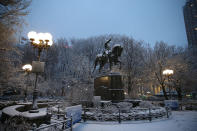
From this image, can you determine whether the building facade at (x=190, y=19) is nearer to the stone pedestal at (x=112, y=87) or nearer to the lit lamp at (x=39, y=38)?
the stone pedestal at (x=112, y=87)

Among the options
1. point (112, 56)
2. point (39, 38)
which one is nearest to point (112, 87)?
point (112, 56)

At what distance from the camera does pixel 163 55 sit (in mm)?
26094

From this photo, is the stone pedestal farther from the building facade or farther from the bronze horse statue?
the building facade

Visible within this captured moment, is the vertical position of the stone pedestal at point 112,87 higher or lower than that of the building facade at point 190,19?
lower

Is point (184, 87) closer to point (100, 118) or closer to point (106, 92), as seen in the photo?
point (106, 92)

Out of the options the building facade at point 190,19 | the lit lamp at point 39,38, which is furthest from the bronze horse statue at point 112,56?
the building facade at point 190,19

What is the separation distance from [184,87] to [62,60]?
109 feet

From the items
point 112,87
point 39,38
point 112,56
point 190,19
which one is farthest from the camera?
point 190,19

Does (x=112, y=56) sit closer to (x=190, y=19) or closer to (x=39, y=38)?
(x=39, y=38)

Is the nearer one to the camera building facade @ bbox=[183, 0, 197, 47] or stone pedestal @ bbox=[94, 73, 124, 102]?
stone pedestal @ bbox=[94, 73, 124, 102]

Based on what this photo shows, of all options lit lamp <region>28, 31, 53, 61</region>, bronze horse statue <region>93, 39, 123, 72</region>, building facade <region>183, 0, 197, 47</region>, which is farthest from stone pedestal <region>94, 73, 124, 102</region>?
building facade <region>183, 0, 197, 47</region>

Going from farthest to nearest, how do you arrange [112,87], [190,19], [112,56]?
[190,19] < [112,56] < [112,87]

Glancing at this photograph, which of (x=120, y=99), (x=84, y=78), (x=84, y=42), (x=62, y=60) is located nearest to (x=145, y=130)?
(x=120, y=99)

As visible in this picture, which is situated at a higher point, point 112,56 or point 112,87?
point 112,56
